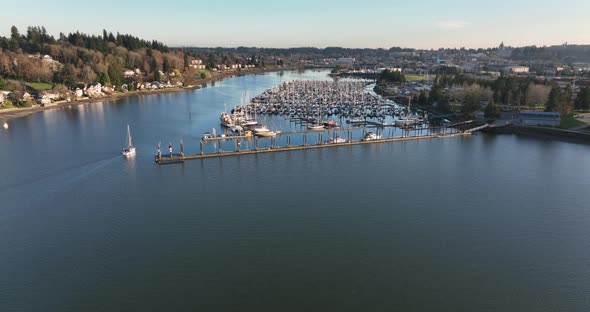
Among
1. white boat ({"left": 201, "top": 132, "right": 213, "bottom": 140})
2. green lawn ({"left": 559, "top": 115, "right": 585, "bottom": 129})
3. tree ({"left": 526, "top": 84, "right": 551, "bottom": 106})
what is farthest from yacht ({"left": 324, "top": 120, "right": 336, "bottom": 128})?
tree ({"left": 526, "top": 84, "right": 551, "bottom": 106})

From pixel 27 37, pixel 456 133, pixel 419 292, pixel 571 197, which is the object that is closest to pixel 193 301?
pixel 419 292

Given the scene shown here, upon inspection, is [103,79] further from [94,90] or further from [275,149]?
[275,149]

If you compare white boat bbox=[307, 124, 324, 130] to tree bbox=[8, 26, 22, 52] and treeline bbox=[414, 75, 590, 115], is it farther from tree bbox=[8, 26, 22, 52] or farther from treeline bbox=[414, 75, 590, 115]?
tree bbox=[8, 26, 22, 52]

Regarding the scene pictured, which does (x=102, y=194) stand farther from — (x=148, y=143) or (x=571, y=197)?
(x=571, y=197)

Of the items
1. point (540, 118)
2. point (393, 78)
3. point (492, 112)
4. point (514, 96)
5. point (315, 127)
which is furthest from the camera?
point (393, 78)

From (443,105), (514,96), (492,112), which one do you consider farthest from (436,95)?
(492,112)

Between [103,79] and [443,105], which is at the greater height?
[103,79]
